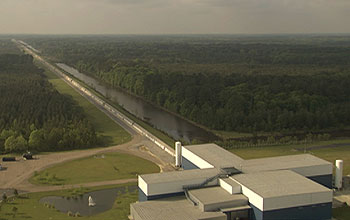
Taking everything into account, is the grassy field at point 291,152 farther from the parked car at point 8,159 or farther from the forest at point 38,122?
the parked car at point 8,159

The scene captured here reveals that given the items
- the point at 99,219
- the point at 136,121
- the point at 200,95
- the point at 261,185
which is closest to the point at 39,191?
the point at 99,219

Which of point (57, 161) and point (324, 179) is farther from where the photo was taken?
point (57, 161)

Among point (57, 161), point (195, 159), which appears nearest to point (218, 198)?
point (195, 159)

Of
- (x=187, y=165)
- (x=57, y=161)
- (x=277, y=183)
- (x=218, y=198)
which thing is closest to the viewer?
(x=218, y=198)

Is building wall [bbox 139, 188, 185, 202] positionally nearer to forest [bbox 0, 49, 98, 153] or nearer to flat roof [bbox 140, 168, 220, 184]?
flat roof [bbox 140, 168, 220, 184]

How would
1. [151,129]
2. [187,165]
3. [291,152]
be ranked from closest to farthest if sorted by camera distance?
1. [187,165]
2. [291,152]
3. [151,129]

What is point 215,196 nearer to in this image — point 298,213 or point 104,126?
point 298,213
